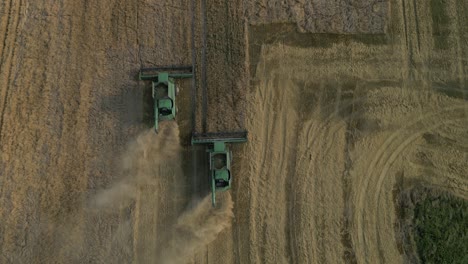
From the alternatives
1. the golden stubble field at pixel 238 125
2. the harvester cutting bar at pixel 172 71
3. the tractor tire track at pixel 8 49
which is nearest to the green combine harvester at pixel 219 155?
the golden stubble field at pixel 238 125

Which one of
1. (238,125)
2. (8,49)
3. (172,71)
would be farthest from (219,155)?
(8,49)

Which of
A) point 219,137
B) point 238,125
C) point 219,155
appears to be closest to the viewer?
point 219,155

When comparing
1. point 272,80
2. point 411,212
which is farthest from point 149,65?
point 411,212

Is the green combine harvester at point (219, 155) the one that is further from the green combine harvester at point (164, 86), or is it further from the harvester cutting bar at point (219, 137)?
the green combine harvester at point (164, 86)

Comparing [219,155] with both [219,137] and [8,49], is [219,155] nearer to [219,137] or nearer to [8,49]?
[219,137]

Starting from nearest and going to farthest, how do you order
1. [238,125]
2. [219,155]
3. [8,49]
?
[219,155], [238,125], [8,49]

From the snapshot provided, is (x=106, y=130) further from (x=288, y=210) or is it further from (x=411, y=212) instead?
(x=411, y=212)

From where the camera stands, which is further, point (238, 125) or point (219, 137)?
point (238, 125)

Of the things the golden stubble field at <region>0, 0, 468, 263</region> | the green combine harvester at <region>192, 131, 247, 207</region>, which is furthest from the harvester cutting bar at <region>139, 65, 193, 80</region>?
the green combine harvester at <region>192, 131, 247, 207</region>
